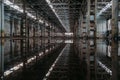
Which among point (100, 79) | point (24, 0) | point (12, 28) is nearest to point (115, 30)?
point (24, 0)

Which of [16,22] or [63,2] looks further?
[16,22]

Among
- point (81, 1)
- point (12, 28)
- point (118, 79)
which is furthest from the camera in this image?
point (12, 28)

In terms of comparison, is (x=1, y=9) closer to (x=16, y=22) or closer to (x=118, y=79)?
(x=16, y=22)

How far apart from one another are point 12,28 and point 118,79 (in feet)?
108

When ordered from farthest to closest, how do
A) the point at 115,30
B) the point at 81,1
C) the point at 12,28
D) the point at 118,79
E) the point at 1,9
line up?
the point at 12,28
the point at 81,1
the point at 1,9
the point at 115,30
the point at 118,79

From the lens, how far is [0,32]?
72.8 ft

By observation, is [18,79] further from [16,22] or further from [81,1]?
[16,22]

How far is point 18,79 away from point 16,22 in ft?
112

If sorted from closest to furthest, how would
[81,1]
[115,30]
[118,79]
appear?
[118,79] → [115,30] → [81,1]

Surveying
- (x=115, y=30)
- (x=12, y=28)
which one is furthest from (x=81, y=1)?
(x=115, y=30)

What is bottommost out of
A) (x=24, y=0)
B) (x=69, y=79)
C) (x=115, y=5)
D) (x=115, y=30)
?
(x=69, y=79)

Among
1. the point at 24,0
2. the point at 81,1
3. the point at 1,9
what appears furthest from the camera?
the point at 81,1

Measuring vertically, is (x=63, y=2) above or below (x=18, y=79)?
above

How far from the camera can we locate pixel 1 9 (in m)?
22.1
